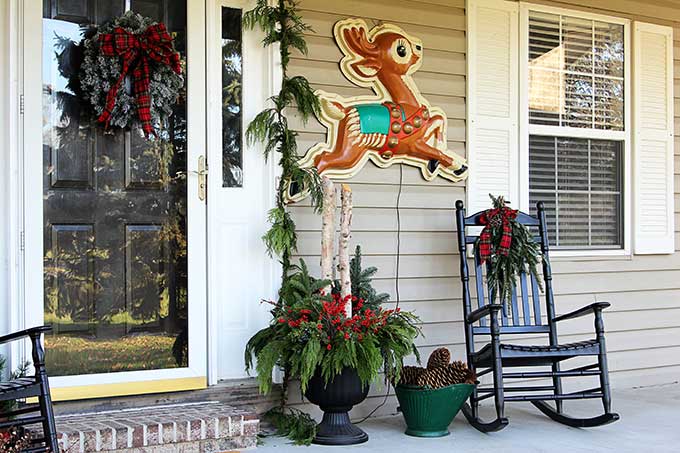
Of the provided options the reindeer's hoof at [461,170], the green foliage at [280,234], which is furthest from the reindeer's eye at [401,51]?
the green foliage at [280,234]

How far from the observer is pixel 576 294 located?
4734 mm

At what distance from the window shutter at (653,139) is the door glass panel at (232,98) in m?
2.55

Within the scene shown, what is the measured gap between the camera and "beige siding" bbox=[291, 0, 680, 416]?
4047mm

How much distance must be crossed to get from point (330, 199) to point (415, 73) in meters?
0.98

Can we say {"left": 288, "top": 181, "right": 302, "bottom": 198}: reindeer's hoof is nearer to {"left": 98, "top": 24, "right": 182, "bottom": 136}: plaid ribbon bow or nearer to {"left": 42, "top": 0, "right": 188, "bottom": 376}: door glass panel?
{"left": 42, "top": 0, "right": 188, "bottom": 376}: door glass panel

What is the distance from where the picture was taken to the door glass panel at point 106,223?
3449mm

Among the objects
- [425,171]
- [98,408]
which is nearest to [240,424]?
[98,408]

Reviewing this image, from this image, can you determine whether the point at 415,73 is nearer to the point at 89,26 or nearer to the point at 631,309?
the point at 89,26

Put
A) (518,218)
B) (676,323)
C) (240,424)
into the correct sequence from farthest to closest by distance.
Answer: (676,323), (518,218), (240,424)

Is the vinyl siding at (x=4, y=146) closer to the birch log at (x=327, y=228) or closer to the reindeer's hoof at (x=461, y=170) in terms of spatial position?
the birch log at (x=327, y=228)

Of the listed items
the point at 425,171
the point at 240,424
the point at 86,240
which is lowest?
the point at 240,424

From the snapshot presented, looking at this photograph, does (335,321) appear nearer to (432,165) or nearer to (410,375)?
(410,375)

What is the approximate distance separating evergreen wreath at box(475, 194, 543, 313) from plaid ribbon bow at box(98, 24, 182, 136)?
1.75 m

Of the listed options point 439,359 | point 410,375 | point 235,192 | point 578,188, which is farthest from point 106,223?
point 578,188
